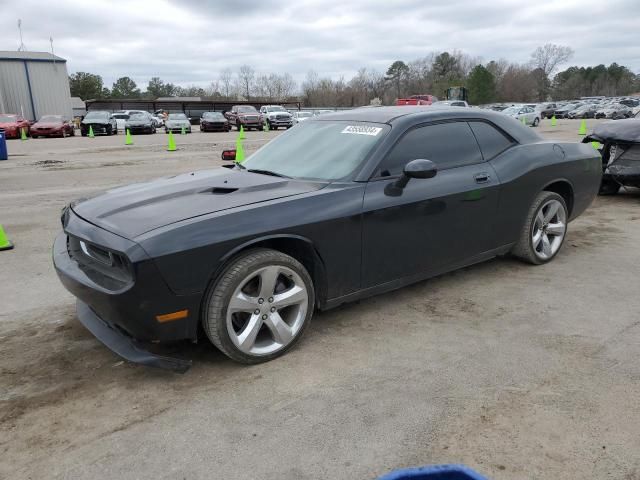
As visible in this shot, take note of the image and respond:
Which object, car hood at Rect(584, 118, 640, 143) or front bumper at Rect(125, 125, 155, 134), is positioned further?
front bumper at Rect(125, 125, 155, 134)

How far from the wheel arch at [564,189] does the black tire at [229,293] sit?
3.07 m

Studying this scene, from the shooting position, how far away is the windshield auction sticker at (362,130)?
12.8ft

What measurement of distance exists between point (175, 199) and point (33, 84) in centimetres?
5688

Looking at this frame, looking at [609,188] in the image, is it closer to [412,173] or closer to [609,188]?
[609,188]

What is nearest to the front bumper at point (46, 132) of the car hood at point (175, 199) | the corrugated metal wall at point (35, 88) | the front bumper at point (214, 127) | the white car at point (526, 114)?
the front bumper at point (214, 127)

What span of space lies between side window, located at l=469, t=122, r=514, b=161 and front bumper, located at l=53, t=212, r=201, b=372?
281 centimetres

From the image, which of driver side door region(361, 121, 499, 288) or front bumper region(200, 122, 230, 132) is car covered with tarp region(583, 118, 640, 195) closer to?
driver side door region(361, 121, 499, 288)

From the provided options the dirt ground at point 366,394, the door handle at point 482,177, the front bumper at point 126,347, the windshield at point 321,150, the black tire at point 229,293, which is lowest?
Result: the dirt ground at point 366,394

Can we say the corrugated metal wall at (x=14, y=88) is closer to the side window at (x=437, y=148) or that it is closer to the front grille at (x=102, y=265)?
the front grille at (x=102, y=265)

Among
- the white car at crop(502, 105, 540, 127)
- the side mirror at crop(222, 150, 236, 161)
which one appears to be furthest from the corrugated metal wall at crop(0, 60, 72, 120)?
the side mirror at crop(222, 150, 236, 161)

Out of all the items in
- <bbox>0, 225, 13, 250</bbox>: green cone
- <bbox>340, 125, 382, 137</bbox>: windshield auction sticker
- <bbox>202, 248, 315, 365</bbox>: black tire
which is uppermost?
<bbox>340, 125, 382, 137</bbox>: windshield auction sticker

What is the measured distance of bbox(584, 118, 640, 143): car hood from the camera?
7.57 m

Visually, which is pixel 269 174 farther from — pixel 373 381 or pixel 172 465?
pixel 172 465

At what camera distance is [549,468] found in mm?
2295
